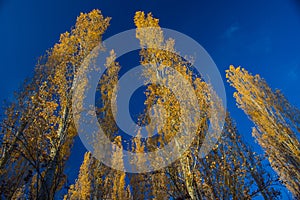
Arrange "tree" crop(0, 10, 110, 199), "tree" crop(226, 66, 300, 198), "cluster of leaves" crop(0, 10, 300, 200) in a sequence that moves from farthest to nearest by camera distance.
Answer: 1. "tree" crop(226, 66, 300, 198)
2. "tree" crop(0, 10, 110, 199)
3. "cluster of leaves" crop(0, 10, 300, 200)

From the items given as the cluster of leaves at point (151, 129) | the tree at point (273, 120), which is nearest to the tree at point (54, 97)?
the cluster of leaves at point (151, 129)

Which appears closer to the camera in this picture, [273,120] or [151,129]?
[151,129]

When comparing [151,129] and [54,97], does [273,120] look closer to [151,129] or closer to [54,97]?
[151,129]

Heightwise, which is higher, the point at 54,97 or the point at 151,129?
the point at 54,97

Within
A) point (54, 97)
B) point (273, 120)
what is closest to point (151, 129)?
point (54, 97)

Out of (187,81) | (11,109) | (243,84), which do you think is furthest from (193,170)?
(243,84)

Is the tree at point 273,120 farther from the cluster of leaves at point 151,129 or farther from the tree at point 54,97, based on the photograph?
the tree at point 54,97

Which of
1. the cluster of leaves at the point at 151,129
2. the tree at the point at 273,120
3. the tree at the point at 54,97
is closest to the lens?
the cluster of leaves at the point at 151,129

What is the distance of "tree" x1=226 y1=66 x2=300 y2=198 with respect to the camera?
9281mm

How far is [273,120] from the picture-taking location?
10062 mm

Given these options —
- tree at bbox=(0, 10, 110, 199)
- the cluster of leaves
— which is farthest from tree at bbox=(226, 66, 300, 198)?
tree at bbox=(0, 10, 110, 199)

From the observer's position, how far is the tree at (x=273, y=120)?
928cm

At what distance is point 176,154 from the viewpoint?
5523mm

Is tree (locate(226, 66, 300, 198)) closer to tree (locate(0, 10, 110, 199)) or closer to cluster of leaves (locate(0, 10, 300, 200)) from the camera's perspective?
cluster of leaves (locate(0, 10, 300, 200))
